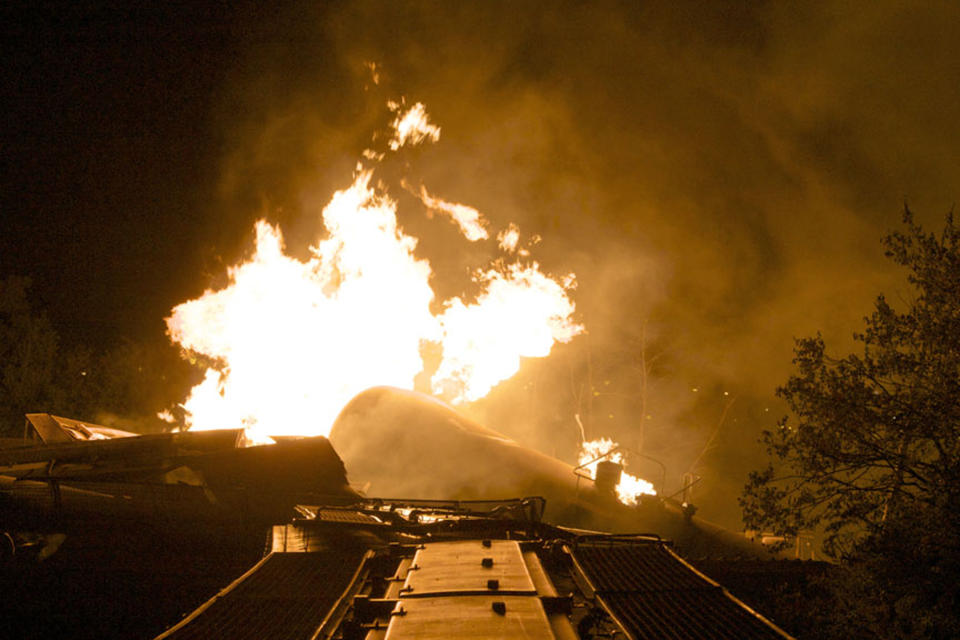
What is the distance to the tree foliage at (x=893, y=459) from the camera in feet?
28.1

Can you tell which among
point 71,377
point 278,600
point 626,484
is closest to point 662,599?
point 278,600

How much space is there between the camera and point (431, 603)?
13.6 feet

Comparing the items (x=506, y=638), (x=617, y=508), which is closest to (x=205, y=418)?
(x=617, y=508)

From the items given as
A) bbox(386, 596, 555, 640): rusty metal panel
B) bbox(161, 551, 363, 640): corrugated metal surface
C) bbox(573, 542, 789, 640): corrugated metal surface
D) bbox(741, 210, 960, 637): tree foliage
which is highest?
bbox(741, 210, 960, 637): tree foliage

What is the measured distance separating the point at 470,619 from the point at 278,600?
2.22 meters

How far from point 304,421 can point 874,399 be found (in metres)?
17.9

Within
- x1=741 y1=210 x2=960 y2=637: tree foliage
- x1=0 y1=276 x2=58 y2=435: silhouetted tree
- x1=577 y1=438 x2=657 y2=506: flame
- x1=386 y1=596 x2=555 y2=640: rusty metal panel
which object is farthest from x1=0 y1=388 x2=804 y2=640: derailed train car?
x1=0 y1=276 x2=58 y2=435: silhouetted tree

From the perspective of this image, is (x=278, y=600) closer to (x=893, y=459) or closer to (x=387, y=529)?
(x=387, y=529)

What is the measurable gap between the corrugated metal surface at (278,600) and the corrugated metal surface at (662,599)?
7.83 ft

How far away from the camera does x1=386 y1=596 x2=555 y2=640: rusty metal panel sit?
3.67m

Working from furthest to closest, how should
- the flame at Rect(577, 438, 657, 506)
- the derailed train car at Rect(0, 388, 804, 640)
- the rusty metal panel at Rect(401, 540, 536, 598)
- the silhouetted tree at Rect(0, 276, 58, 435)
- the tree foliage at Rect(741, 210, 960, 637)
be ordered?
the silhouetted tree at Rect(0, 276, 58, 435)
the flame at Rect(577, 438, 657, 506)
the tree foliage at Rect(741, 210, 960, 637)
the derailed train car at Rect(0, 388, 804, 640)
the rusty metal panel at Rect(401, 540, 536, 598)

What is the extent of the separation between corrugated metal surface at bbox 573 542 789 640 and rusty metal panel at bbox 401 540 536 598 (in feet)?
2.64

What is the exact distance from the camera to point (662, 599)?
510cm

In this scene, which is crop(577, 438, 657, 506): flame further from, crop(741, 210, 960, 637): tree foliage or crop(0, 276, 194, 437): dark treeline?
crop(0, 276, 194, 437): dark treeline
